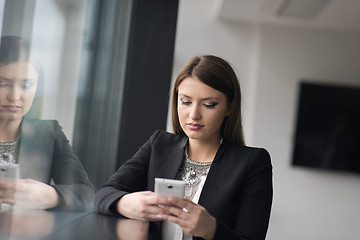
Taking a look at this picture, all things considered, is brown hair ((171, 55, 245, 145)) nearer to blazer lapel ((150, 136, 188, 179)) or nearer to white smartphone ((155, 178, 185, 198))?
blazer lapel ((150, 136, 188, 179))

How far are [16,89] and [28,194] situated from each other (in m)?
0.21

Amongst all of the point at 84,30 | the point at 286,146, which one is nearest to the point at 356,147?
the point at 286,146

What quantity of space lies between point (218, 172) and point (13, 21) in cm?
71

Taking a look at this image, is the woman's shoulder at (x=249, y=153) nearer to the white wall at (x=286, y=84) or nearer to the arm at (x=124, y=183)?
the arm at (x=124, y=183)

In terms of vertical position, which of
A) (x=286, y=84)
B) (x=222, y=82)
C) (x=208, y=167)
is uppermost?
(x=286, y=84)

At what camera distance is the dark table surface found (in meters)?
0.64

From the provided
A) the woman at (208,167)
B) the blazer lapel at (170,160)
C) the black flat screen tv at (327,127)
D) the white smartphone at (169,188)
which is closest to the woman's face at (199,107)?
the woman at (208,167)

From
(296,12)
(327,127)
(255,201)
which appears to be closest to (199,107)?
(255,201)

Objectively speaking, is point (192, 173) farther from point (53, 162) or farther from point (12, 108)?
point (12, 108)

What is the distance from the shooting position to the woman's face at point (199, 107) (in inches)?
43.7

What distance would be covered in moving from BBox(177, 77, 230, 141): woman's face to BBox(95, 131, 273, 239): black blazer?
0.31ft

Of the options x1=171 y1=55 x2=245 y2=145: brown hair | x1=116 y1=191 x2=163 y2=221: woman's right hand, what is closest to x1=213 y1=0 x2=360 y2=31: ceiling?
x1=171 y1=55 x2=245 y2=145: brown hair

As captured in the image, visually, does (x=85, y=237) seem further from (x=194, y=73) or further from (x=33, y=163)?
(x=194, y=73)

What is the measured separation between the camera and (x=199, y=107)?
1.11 m
